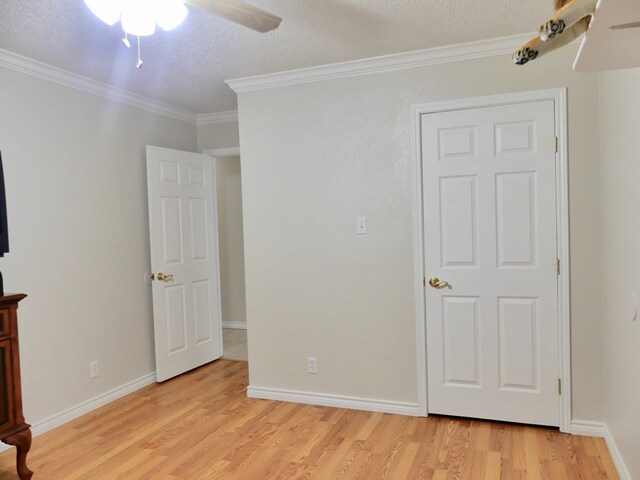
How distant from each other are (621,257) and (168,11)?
2.26 m

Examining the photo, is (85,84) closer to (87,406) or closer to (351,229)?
(351,229)

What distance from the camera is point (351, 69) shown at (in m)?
3.24

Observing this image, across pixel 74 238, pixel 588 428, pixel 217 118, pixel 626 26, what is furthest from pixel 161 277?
pixel 626 26

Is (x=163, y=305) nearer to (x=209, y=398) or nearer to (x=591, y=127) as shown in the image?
(x=209, y=398)

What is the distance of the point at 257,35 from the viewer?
2689 mm

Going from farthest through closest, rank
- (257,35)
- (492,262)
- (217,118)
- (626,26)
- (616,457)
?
1. (217,118)
2. (492,262)
3. (257,35)
4. (616,457)
5. (626,26)

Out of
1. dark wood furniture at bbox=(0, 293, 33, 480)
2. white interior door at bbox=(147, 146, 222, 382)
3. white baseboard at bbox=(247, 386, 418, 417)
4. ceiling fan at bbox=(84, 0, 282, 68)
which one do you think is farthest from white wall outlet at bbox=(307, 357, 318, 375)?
ceiling fan at bbox=(84, 0, 282, 68)

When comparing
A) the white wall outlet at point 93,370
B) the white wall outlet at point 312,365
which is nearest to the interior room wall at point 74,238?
the white wall outlet at point 93,370

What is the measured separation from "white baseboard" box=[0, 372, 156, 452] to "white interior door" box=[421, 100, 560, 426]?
2.32 metres

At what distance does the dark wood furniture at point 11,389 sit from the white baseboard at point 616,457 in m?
2.89

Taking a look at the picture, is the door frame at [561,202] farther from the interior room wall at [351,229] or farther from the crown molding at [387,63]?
the crown molding at [387,63]

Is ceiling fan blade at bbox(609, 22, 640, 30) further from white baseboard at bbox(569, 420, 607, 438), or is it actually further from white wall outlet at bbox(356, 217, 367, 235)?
white baseboard at bbox(569, 420, 607, 438)

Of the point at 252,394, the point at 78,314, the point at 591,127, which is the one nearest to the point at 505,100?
the point at 591,127

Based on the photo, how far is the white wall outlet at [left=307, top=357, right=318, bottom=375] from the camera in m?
3.46
